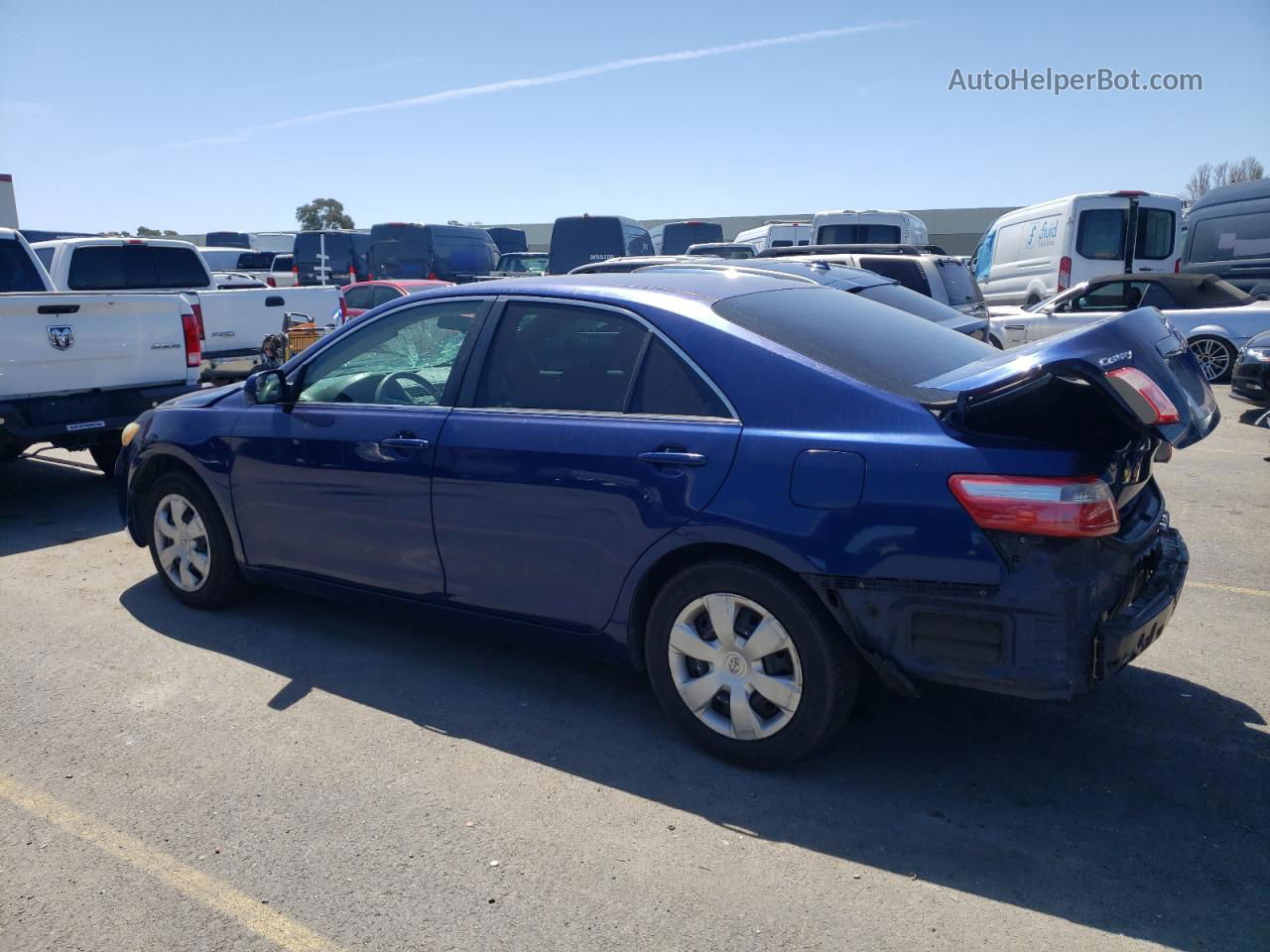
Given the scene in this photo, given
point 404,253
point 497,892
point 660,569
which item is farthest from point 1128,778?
point 404,253

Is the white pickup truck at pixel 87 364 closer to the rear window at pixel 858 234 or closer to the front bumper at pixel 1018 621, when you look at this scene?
the front bumper at pixel 1018 621

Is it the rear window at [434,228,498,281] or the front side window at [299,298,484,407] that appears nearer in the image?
the front side window at [299,298,484,407]

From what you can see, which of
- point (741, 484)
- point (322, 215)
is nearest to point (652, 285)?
point (741, 484)

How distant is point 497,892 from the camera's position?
10.1 ft

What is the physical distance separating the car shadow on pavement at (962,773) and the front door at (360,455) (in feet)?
1.40

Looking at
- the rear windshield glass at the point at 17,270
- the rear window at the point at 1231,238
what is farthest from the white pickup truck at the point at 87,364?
the rear window at the point at 1231,238

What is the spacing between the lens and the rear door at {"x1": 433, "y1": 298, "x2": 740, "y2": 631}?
3762 millimetres

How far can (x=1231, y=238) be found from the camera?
18922 mm

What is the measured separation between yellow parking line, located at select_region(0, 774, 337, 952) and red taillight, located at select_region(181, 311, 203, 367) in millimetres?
5529

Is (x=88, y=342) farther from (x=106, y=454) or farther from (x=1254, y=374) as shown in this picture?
(x=1254, y=374)

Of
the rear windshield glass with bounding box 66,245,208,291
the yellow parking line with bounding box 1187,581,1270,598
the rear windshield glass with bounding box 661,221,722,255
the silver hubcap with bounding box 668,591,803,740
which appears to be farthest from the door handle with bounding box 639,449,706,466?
the rear windshield glass with bounding box 661,221,722,255

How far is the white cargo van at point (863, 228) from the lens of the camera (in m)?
18.9

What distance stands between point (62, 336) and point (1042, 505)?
23.5 feet

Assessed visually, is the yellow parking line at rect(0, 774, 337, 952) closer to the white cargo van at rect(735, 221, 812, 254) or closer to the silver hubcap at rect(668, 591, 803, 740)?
the silver hubcap at rect(668, 591, 803, 740)
